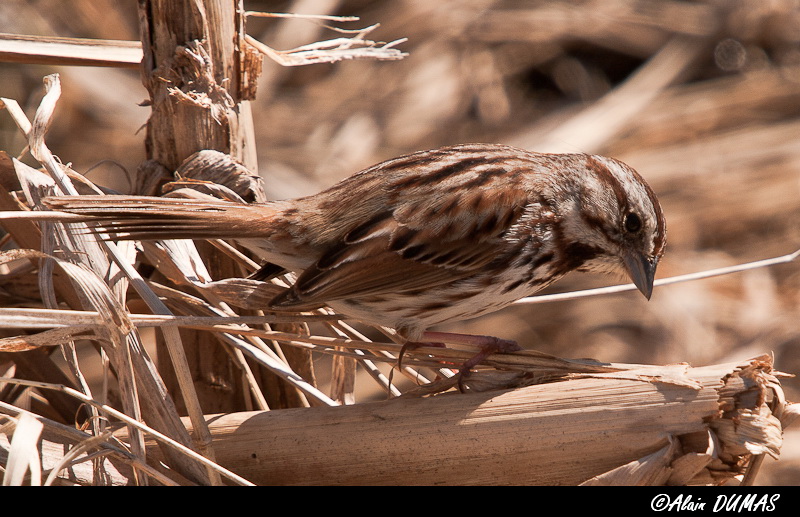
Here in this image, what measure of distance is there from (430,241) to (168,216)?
2.29 ft

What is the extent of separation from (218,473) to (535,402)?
70 centimetres

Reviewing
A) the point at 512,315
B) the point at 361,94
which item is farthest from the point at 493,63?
the point at 512,315

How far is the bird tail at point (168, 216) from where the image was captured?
2170mm

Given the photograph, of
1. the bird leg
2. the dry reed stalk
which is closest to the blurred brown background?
the bird leg

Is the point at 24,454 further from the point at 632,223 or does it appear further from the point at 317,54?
the point at 632,223

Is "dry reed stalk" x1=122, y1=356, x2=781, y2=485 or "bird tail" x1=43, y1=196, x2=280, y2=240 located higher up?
"bird tail" x1=43, y1=196, x2=280, y2=240

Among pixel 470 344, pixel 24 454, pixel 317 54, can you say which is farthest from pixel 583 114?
pixel 24 454

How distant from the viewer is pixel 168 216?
91.5 inches

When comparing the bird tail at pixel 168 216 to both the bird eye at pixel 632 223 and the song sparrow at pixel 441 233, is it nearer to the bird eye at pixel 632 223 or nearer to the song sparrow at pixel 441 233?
the song sparrow at pixel 441 233

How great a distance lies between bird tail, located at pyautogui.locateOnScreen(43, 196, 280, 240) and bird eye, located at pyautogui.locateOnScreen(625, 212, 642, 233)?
965 millimetres

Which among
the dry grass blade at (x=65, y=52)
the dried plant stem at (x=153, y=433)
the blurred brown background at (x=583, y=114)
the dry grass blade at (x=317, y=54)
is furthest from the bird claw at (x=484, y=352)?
the blurred brown background at (x=583, y=114)

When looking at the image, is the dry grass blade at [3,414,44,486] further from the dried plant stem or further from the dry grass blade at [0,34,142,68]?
the dry grass blade at [0,34,142,68]

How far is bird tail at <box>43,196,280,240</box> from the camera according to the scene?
7.12ft
